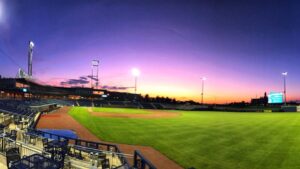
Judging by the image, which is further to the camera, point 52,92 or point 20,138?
point 52,92

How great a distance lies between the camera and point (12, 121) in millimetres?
23125

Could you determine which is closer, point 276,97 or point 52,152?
point 52,152

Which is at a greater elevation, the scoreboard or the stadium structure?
the scoreboard

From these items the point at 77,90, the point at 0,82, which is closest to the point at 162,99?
→ the point at 77,90

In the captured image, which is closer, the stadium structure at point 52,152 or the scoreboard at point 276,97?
the stadium structure at point 52,152

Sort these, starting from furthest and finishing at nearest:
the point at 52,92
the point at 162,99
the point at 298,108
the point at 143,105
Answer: the point at 162,99 < the point at 52,92 < the point at 143,105 < the point at 298,108

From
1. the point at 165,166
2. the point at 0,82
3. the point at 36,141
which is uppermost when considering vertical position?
→ the point at 0,82

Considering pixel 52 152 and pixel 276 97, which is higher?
pixel 276 97

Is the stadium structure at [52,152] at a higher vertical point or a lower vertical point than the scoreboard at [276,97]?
lower

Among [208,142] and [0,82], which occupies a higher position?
[0,82]

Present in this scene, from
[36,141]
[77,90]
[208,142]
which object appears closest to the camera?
[36,141]

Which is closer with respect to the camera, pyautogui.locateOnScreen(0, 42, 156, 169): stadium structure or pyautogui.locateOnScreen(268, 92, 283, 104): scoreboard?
pyautogui.locateOnScreen(0, 42, 156, 169): stadium structure

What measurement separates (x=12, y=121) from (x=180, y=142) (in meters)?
14.5

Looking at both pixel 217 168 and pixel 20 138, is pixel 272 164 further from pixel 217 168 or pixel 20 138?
pixel 20 138
